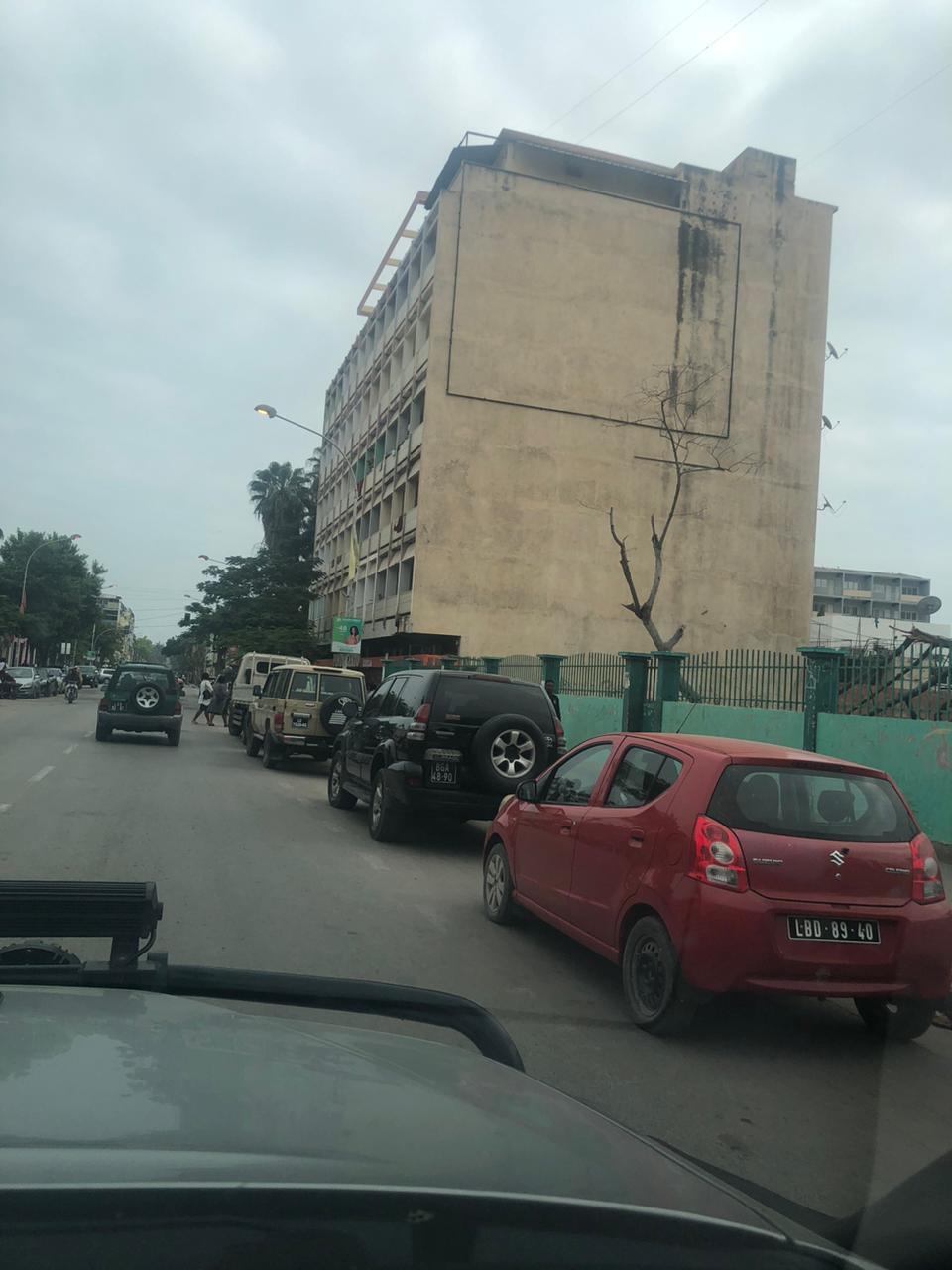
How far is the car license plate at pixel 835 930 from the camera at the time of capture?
529cm

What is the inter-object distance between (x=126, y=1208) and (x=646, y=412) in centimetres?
3942

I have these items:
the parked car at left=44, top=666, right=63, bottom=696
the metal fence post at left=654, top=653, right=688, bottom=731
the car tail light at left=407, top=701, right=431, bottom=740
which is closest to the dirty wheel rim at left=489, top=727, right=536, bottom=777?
the car tail light at left=407, top=701, right=431, bottom=740

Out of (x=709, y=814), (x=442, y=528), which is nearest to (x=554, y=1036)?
(x=709, y=814)

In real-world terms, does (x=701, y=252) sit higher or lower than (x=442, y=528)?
higher

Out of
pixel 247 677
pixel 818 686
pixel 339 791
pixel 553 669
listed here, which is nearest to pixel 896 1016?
pixel 818 686

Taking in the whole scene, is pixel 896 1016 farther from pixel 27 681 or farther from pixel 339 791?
pixel 27 681

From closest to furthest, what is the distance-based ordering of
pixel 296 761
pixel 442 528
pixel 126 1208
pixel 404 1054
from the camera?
1. pixel 126 1208
2. pixel 404 1054
3. pixel 296 761
4. pixel 442 528

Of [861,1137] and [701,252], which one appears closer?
[861,1137]

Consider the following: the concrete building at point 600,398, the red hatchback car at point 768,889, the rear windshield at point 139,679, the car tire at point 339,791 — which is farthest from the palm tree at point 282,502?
the red hatchback car at point 768,889

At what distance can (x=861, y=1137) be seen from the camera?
439cm

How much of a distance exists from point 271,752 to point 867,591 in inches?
4062

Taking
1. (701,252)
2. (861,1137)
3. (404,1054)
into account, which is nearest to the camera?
(404,1054)

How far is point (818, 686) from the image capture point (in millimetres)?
14016

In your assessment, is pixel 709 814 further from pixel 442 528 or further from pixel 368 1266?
pixel 442 528
